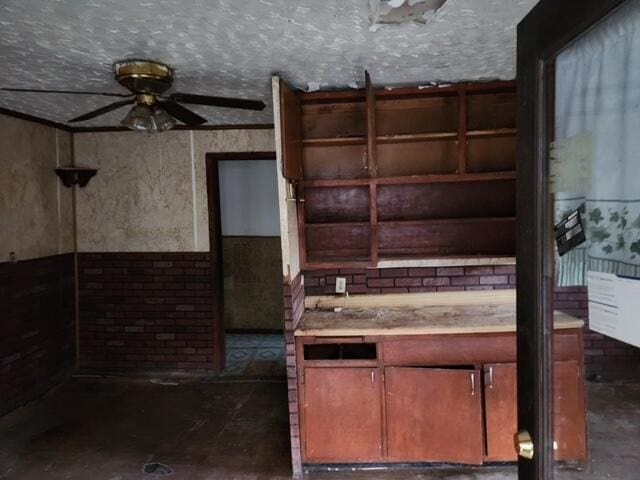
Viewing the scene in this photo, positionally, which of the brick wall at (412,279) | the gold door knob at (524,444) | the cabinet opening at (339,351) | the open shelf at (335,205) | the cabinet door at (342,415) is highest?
the open shelf at (335,205)

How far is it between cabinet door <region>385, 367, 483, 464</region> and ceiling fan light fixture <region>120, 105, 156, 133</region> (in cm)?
195

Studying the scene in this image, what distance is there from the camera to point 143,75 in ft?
7.82

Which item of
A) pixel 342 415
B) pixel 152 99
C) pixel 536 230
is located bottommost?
pixel 342 415

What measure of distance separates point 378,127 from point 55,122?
2872 mm

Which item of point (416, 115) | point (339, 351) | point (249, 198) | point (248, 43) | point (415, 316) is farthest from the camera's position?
point (249, 198)

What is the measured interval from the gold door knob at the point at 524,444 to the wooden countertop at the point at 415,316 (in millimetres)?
1436

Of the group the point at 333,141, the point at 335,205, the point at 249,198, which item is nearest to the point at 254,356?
the point at 249,198

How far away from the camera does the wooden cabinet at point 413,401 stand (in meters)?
2.58

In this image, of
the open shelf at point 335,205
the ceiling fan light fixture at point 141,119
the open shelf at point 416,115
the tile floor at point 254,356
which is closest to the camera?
the ceiling fan light fixture at point 141,119

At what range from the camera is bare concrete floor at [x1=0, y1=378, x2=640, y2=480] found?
269 centimetres

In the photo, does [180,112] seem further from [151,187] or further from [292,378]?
[151,187]

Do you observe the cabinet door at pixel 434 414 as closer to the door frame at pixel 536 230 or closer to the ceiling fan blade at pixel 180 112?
the door frame at pixel 536 230

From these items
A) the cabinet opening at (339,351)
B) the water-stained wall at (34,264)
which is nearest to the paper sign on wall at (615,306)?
the cabinet opening at (339,351)

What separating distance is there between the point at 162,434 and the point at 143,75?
7.94 ft
